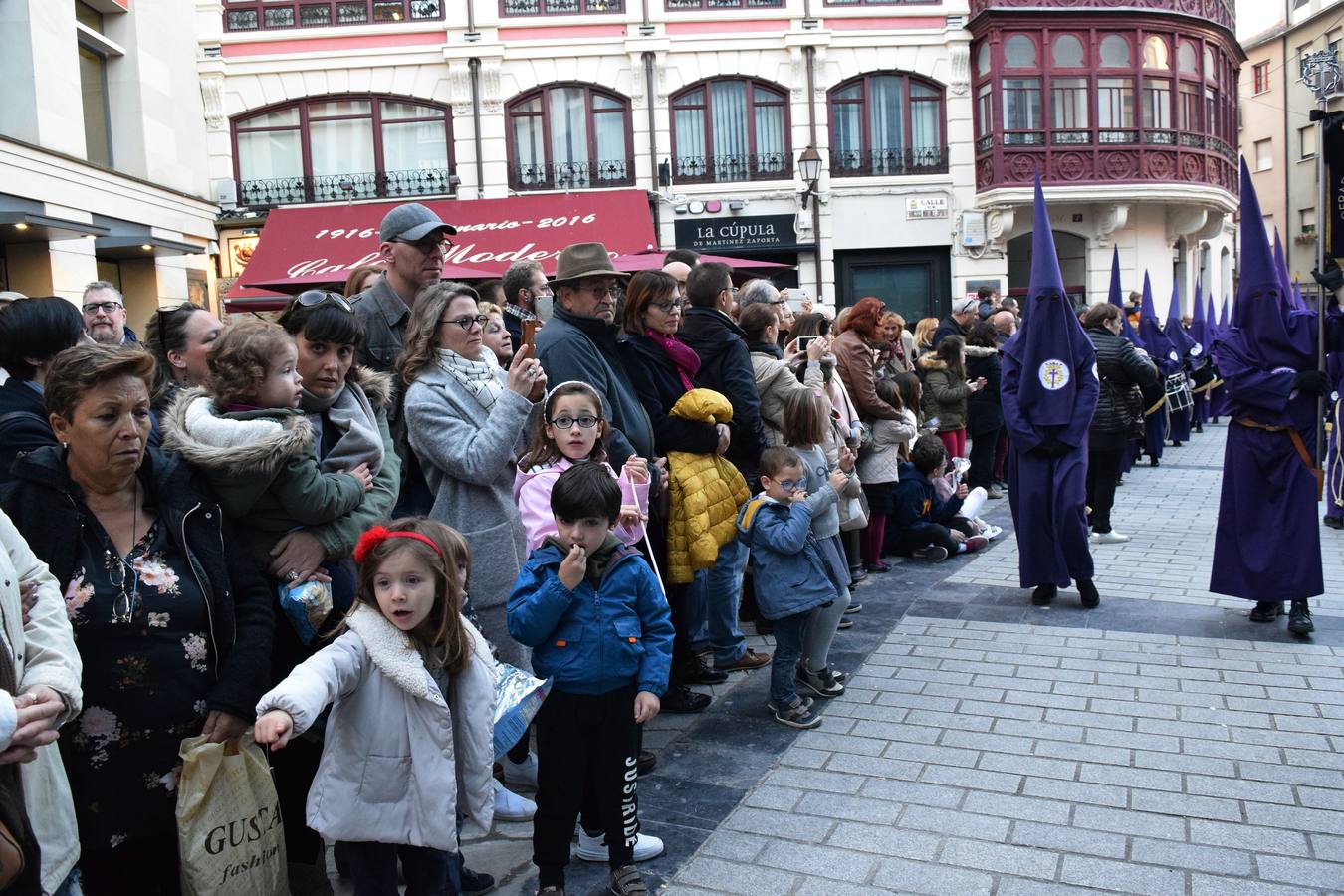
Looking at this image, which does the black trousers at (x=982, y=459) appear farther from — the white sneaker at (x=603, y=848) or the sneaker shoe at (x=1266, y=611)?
the white sneaker at (x=603, y=848)

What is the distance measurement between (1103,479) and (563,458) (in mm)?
6343

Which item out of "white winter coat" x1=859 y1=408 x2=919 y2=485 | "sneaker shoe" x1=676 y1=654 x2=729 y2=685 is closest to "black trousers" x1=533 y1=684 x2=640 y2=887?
"sneaker shoe" x1=676 y1=654 x2=729 y2=685

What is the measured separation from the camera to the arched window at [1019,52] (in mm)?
21844

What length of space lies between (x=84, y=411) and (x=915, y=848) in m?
3.02

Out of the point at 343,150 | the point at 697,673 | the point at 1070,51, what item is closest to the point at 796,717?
the point at 697,673

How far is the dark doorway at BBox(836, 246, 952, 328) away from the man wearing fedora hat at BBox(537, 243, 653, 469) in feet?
60.4

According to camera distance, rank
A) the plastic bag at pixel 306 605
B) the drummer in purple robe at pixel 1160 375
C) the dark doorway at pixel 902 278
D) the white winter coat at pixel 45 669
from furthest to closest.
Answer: the dark doorway at pixel 902 278
the drummer in purple robe at pixel 1160 375
the plastic bag at pixel 306 605
the white winter coat at pixel 45 669

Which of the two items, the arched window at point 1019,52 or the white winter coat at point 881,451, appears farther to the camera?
the arched window at point 1019,52

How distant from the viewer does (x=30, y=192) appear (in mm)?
13164

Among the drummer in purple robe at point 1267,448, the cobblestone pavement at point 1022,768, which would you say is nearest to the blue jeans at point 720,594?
the cobblestone pavement at point 1022,768

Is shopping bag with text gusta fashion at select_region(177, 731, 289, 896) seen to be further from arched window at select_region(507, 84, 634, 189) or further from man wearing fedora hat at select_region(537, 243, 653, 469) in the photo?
arched window at select_region(507, 84, 634, 189)

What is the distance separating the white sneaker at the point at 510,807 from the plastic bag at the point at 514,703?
0.85 metres

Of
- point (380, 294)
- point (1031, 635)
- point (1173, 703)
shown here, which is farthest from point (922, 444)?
point (380, 294)

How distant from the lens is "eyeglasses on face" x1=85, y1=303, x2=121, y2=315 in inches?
223
